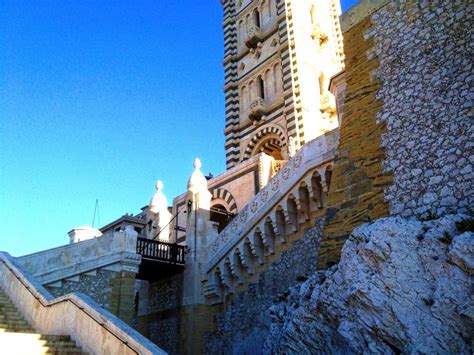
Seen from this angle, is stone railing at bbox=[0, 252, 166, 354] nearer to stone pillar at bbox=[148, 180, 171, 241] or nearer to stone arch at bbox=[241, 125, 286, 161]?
stone pillar at bbox=[148, 180, 171, 241]

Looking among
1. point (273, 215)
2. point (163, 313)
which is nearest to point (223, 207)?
point (163, 313)

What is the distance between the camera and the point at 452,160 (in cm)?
825

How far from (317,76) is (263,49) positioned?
4331 millimetres

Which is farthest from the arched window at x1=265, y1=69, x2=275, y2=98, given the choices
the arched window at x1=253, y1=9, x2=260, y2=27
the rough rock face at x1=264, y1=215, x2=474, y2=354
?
the rough rock face at x1=264, y1=215, x2=474, y2=354

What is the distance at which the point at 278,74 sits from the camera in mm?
25750

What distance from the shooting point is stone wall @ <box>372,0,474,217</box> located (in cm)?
820

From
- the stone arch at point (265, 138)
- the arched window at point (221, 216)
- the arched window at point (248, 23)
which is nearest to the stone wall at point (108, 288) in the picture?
Answer: the arched window at point (221, 216)

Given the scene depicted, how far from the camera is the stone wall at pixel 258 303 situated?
1280cm

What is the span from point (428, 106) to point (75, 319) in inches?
315

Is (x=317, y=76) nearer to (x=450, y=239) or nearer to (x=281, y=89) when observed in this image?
(x=281, y=89)

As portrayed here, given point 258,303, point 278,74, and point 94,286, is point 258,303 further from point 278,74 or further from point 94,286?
point 278,74

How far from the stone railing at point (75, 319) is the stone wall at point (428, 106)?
531 cm

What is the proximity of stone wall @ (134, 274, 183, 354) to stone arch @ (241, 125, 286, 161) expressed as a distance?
9.70m

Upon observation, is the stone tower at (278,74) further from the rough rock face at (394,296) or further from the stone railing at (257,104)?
the rough rock face at (394,296)
